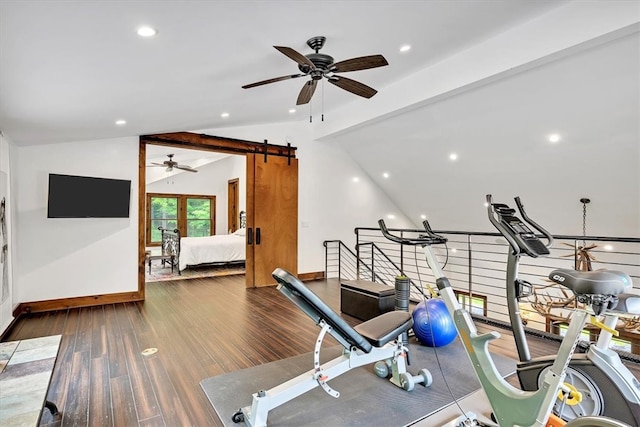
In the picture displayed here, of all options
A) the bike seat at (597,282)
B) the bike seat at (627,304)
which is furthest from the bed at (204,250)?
the bike seat at (627,304)

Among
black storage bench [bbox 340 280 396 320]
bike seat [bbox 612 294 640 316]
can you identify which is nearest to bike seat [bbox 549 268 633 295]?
bike seat [bbox 612 294 640 316]

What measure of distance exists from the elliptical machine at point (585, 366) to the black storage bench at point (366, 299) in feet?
6.27

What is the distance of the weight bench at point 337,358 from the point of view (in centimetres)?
204

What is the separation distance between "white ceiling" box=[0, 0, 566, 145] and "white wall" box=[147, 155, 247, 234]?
268 inches

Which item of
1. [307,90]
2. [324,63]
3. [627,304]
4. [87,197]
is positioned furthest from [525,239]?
[87,197]

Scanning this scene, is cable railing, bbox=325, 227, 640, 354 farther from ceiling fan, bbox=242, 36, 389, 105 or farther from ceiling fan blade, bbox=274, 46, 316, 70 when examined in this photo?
ceiling fan blade, bbox=274, 46, 316, 70

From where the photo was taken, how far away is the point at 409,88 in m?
4.88

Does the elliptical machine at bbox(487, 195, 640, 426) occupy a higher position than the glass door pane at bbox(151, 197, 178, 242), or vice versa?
the glass door pane at bbox(151, 197, 178, 242)

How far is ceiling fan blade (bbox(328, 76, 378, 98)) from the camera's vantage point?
326 centimetres

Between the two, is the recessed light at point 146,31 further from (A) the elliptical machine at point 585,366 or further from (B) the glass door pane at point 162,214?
(B) the glass door pane at point 162,214

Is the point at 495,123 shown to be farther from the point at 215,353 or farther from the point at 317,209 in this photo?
the point at 215,353

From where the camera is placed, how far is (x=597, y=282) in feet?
5.15

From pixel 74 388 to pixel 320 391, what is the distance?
1.91m

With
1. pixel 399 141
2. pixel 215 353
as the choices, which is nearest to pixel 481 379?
pixel 215 353
